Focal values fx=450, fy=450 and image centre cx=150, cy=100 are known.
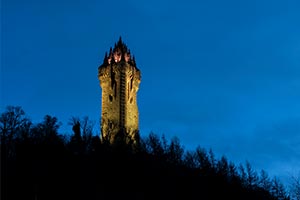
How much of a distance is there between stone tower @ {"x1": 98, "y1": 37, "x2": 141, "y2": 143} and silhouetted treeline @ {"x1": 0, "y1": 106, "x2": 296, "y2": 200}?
69.3ft

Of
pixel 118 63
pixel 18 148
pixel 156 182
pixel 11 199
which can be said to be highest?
pixel 118 63

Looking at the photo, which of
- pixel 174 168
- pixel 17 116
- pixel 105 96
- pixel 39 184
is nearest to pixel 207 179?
pixel 174 168

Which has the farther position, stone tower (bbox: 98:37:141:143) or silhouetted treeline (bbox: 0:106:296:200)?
stone tower (bbox: 98:37:141:143)

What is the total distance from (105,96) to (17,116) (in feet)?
65.5

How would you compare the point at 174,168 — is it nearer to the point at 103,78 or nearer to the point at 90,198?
the point at 90,198

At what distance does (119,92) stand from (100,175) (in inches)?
1408

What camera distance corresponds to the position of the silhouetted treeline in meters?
34.4

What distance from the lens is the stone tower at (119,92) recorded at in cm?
7212

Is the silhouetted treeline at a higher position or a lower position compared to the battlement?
lower

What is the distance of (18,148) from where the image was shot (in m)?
39.5

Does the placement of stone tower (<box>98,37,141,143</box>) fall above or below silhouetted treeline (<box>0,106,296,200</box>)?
above

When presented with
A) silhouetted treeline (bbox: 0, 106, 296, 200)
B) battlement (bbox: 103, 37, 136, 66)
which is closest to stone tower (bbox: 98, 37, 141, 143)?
battlement (bbox: 103, 37, 136, 66)

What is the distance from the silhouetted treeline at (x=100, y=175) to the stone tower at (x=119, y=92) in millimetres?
21129

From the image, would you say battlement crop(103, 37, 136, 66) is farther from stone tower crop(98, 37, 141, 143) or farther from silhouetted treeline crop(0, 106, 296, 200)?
silhouetted treeline crop(0, 106, 296, 200)
